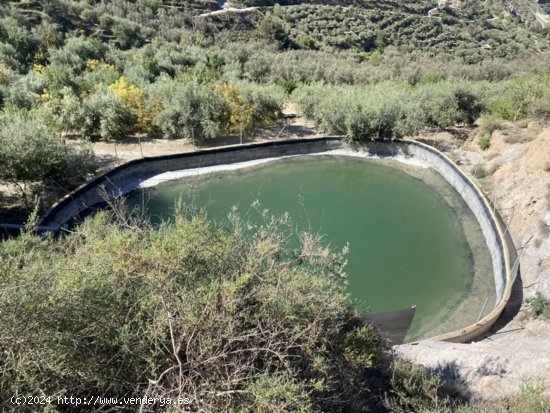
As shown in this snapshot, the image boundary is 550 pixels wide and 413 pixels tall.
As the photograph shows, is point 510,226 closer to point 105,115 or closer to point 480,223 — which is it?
point 480,223

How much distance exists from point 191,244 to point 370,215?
15.8m

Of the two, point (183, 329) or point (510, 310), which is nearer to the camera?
point (183, 329)

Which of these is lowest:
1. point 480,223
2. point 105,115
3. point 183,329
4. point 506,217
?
point 480,223

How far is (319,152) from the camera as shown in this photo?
90.0ft

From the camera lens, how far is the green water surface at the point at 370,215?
15.0 meters

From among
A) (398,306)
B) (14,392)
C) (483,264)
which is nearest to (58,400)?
(14,392)

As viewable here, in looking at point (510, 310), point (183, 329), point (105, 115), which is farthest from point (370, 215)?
point (105, 115)

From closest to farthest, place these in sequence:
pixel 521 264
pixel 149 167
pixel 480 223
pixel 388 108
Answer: pixel 521 264
pixel 480 223
pixel 149 167
pixel 388 108

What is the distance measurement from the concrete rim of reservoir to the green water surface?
1090 mm

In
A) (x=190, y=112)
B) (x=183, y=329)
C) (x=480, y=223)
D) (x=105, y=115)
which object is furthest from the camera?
(x=190, y=112)

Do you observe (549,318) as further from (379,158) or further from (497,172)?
(379,158)

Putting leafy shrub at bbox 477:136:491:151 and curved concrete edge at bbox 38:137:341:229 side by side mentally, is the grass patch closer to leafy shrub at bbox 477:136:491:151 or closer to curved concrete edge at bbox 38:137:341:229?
leafy shrub at bbox 477:136:491:151

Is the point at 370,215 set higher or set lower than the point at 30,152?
lower

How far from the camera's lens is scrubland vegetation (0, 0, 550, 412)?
4.93 m
